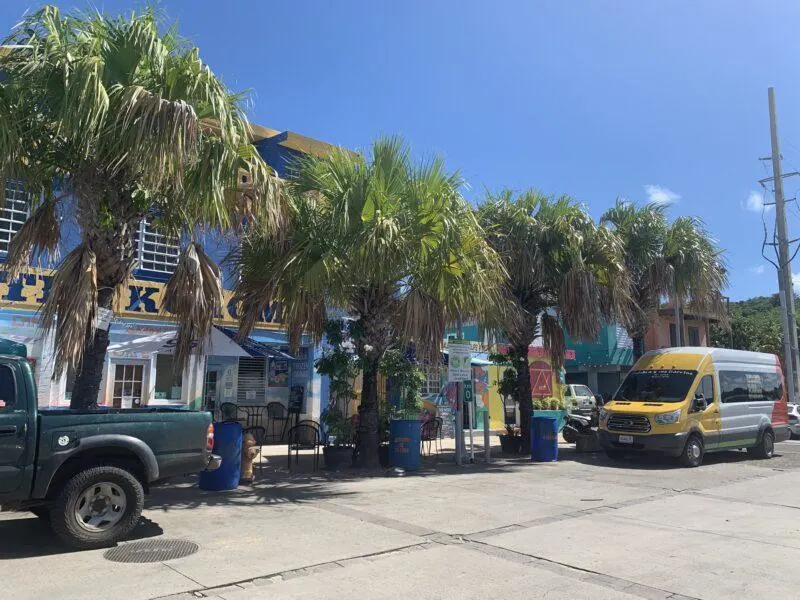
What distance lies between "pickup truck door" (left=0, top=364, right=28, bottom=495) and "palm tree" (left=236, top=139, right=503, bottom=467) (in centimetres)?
498

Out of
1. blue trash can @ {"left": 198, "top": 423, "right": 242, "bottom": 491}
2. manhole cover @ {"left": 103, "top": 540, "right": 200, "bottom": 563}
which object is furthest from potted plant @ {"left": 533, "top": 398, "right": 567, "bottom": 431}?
manhole cover @ {"left": 103, "top": 540, "right": 200, "bottom": 563}

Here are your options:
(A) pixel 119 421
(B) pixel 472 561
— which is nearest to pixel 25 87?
(A) pixel 119 421

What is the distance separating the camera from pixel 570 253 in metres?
14.7

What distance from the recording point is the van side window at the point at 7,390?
247 inches

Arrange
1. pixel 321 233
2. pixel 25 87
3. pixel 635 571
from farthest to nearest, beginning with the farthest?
pixel 321 233, pixel 25 87, pixel 635 571

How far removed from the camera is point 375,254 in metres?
10.6

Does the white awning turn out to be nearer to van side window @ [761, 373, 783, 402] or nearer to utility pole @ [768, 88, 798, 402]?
van side window @ [761, 373, 783, 402]

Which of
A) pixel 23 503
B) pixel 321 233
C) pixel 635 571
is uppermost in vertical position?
pixel 321 233

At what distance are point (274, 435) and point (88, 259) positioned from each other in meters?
9.47

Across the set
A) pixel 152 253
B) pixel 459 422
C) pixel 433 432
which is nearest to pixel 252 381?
pixel 152 253

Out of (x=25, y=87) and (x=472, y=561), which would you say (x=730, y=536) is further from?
(x=25, y=87)

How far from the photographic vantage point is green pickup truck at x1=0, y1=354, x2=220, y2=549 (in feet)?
20.5

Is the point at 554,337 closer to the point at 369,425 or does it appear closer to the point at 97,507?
the point at 369,425

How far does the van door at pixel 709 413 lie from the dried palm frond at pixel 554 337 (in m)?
3.25
